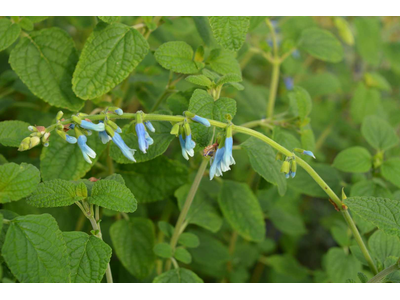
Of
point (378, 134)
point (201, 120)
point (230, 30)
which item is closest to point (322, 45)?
point (378, 134)

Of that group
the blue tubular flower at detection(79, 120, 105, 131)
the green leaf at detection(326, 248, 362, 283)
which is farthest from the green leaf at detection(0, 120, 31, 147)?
the green leaf at detection(326, 248, 362, 283)

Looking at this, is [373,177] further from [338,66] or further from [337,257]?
[338,66]

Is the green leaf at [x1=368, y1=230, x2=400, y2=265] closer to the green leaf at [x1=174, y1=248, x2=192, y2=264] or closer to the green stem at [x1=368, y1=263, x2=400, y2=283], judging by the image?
the green stem at [x1=368, y1=263, x2=400, y2=283]

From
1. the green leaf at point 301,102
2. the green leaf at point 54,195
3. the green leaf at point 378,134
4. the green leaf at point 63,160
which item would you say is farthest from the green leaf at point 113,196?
the green leaf at point 378,134

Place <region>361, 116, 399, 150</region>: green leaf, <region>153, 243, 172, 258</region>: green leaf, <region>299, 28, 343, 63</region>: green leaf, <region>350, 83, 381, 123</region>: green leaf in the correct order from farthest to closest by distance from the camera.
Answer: <region>350, 83, 381, 123</region>: green leaf < <region>299, 28, 343, 63</region>: green leaf < <region>361, 116, 399, 150</region>: green leaf < <region>153, 243, 172, 258</region>: green leaf

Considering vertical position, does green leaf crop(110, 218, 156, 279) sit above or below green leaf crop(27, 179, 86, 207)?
below
